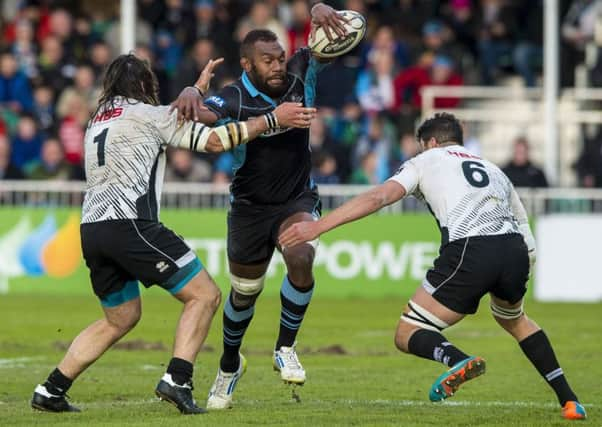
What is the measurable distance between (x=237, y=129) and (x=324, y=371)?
426cm

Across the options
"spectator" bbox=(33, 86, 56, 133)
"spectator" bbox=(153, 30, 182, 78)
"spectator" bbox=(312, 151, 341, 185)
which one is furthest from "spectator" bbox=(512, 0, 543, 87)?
"spectator" bbox=(33, 86, 56, 133)

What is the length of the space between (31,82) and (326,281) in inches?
239

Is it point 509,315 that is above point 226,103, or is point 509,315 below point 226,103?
below

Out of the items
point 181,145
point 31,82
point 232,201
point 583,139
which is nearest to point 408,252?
point 583,139

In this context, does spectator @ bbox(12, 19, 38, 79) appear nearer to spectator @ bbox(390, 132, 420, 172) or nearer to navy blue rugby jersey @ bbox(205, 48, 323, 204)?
spectator @ bbox(390, 132, 420, 172)

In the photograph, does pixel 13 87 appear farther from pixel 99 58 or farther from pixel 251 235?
pixel 251 235

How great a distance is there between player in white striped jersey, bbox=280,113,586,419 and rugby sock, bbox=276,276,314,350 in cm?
133

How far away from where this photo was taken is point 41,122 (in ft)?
78.4

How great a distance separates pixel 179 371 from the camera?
31.9ft

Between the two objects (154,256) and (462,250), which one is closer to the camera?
(462,250)

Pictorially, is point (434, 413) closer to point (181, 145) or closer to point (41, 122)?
point (181, 145)

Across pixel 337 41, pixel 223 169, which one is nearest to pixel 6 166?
pixel 223 169

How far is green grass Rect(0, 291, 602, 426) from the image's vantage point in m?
9.93

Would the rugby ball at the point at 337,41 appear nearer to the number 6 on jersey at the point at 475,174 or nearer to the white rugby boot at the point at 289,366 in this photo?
the number 6 on jersey at the point at 475,174
